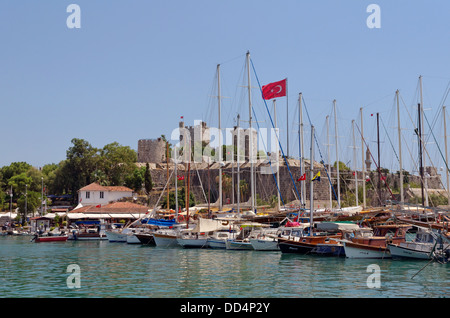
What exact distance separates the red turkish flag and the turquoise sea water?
17.1m

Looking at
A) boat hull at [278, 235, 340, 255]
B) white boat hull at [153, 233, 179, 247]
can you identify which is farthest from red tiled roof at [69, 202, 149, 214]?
boat hull at [278, 235, 340, 255]

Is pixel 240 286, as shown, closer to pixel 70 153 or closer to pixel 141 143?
pixel 70 153

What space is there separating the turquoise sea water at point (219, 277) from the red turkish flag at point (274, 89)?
1710cm

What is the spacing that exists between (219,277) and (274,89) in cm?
2849

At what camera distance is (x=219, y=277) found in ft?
100

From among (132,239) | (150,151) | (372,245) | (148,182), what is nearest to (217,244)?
(132,239)

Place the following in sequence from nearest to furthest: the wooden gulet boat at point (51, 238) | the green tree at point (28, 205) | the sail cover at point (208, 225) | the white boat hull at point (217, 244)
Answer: the white boat hull at point (217, 244)
the sail cover at point (208, 225)
the wooden gulet boat at point (51, 238)
the green tree at point (28, 205)

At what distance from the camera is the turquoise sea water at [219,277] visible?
25.4 meters

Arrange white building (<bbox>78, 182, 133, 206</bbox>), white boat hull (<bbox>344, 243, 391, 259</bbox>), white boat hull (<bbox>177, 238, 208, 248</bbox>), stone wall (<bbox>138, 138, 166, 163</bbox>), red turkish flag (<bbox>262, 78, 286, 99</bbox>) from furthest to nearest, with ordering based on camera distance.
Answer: stone wall (<bbox>138, 138, 166, 163</bbox>) → white building (<bbox>78, 182, 133, 206</bbox>) → red turkish flag (<bbox>262, 78, 286, 99</bbox>) → white boat hull (<bbox>177, 238, 208, 248</bbox>) → white boat hull (<bbox>344, 243, 391, 259</bbox>)

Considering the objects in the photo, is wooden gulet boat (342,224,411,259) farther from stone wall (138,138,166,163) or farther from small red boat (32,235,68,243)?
stone wall (138,138,166,163)

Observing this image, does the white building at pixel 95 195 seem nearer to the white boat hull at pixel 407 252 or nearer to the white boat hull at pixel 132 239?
the white boat hull at pixel 132 239

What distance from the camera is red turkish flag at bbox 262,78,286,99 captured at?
54688 mm

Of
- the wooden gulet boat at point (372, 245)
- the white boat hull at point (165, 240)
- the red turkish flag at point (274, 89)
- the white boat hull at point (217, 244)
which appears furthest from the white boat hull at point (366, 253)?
the white boat hull at point (165, 240)
